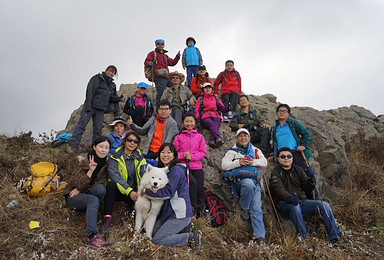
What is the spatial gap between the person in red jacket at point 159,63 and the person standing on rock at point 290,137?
535 cm

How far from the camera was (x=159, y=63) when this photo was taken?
1027cm

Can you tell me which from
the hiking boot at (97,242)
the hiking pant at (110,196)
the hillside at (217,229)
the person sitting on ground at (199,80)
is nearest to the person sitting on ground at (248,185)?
the hillside at (217,229)

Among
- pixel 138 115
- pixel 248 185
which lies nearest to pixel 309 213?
pixel 248 185

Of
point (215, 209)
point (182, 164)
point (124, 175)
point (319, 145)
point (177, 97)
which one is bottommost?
point (215, 209)

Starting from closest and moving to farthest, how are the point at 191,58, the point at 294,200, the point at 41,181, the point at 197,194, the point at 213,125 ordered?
the point at 294,200 < the point at 41,181 < the point at 197,194 < the point at 213,125 < the point at 191,58

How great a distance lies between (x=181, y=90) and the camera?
9.02m

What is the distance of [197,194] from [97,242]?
91.3 inches

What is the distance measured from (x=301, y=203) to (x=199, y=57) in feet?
28.2

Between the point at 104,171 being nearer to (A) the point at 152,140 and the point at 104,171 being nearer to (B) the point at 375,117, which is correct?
(A) the point at 152,140

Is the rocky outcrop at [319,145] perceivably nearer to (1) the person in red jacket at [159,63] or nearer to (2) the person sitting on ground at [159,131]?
(2) the person sitting on ground at [159,131]

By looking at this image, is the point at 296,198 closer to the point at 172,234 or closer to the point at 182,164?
the point at 182,164

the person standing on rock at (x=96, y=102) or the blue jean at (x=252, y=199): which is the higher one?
the person standing on rock at (x=96, y=102)

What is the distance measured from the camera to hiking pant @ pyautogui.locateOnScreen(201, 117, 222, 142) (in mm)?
7434

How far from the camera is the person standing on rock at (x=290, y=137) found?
648cm
